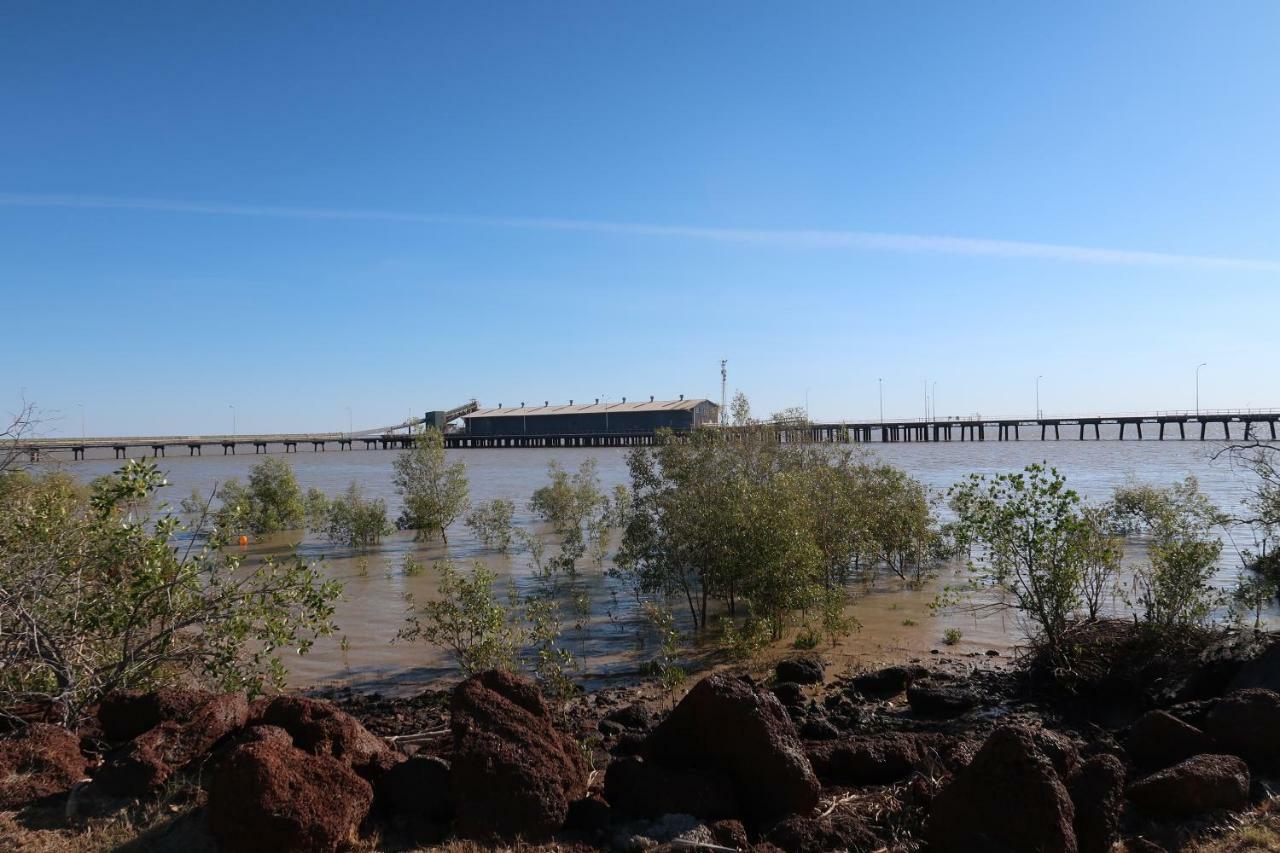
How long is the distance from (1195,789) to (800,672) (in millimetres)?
6062

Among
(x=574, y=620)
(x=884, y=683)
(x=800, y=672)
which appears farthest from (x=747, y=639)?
(x=574, y=620)

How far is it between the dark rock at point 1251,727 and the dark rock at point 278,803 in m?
7.14

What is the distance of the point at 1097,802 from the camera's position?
6.09 meters

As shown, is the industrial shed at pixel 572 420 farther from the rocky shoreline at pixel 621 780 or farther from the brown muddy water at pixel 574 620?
the rocky shoreline at pixel 621 780

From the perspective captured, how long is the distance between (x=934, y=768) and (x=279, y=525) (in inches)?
1193

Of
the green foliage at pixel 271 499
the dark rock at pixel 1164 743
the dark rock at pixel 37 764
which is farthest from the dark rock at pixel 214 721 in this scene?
the green foliage at pixel 271 499

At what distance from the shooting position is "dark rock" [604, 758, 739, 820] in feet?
20.9

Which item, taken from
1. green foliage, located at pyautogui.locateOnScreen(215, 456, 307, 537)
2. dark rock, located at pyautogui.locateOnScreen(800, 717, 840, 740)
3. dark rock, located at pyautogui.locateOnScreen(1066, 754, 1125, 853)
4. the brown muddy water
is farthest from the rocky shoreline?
green foliage, located at pyautogui.locateOnScreen(215, 456, 307, 537)

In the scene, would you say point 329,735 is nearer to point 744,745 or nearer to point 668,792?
point 668,792

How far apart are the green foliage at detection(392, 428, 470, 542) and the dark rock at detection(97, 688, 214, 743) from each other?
919 inches

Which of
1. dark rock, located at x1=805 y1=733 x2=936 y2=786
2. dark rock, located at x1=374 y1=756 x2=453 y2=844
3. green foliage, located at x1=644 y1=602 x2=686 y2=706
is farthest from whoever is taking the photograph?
green foliage, located at x1=644 y1=602 x2=686 y2=706

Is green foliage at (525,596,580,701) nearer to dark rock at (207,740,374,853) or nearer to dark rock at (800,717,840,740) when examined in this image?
dark rock at (800,717,840,740)

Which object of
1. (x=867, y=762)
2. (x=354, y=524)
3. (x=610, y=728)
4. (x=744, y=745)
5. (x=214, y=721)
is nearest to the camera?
(x=744, y=745)

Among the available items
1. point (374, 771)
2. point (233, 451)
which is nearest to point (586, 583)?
point (374, 771)
